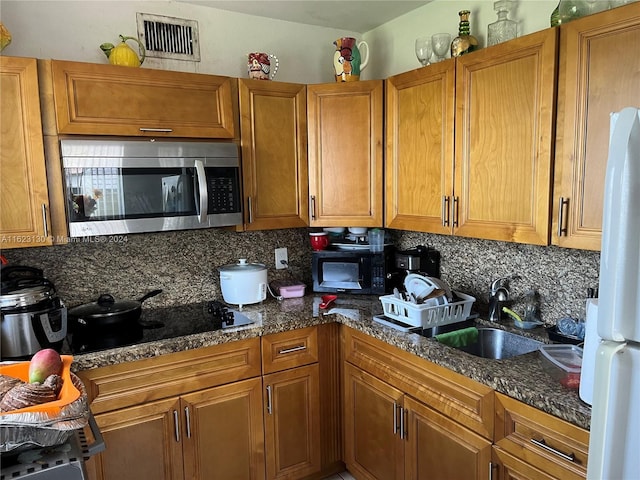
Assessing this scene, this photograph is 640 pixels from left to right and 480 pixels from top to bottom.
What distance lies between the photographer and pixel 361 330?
2129 mm

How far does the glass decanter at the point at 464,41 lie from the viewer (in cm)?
208

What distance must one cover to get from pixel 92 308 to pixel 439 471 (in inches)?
62.5

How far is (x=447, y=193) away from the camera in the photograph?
209cm

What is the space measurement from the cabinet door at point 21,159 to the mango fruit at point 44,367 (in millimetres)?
913

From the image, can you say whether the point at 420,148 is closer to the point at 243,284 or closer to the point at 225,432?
the point at 243,284

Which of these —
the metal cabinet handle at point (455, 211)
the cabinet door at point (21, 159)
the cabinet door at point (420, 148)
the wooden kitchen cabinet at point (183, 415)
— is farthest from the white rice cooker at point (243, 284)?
the metal cabinet handle at point (455, 211)

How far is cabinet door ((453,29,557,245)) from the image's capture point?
1688 millimetres

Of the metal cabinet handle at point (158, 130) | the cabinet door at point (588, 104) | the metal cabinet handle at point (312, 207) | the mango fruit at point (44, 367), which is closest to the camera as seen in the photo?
the mango fruit at point (44, 367)

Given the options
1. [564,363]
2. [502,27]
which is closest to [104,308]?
[564,363]

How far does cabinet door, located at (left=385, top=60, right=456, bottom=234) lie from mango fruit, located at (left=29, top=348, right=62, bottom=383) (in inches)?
62.8

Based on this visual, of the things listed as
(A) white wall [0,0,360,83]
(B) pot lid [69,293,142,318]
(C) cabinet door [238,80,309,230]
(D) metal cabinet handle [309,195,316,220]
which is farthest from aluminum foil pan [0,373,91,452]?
(A) white wall [0,0,360,83]

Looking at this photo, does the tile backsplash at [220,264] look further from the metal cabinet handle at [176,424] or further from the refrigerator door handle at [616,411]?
the refrigerator door handle at [616,411]

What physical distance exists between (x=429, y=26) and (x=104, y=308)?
214 centimetres

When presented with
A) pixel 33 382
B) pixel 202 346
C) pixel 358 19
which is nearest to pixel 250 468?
pixel 202 346
